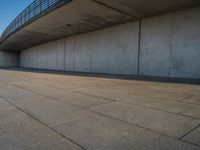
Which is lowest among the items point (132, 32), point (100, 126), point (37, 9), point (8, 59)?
point (100, 126)

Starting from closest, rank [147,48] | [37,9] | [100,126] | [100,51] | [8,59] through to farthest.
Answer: [100,126], [147,48], [37,9], [100,51], [8,59]

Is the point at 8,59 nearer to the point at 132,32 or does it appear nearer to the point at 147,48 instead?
the point at 132,32

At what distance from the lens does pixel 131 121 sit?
11.5 feet

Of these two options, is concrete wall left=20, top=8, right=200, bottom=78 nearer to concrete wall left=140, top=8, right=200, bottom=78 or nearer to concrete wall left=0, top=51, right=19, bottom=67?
concrete wall left=140, top=8, right=200, bottom=78

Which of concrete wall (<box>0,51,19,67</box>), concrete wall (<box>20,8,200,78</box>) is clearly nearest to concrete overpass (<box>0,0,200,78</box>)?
concrete wall (<box>20,8,200,78</box>)

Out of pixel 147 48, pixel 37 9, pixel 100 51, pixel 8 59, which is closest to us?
pixel 147 48

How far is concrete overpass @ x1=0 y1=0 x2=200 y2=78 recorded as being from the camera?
1209cm

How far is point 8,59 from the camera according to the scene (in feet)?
137

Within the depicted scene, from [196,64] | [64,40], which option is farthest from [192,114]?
[64,40]

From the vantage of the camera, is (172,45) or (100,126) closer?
(100,126)

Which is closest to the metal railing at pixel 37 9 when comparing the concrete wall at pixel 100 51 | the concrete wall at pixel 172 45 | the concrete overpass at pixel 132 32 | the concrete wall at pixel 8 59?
the concrete overpass at pixel 132 32

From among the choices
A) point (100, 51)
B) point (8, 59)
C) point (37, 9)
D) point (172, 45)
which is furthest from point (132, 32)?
point (8, 59)

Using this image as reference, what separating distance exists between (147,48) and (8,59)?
37.3 m

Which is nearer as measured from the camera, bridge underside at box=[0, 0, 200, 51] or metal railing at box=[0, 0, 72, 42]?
bridge underside at box=[0, 0, 200, 51]
